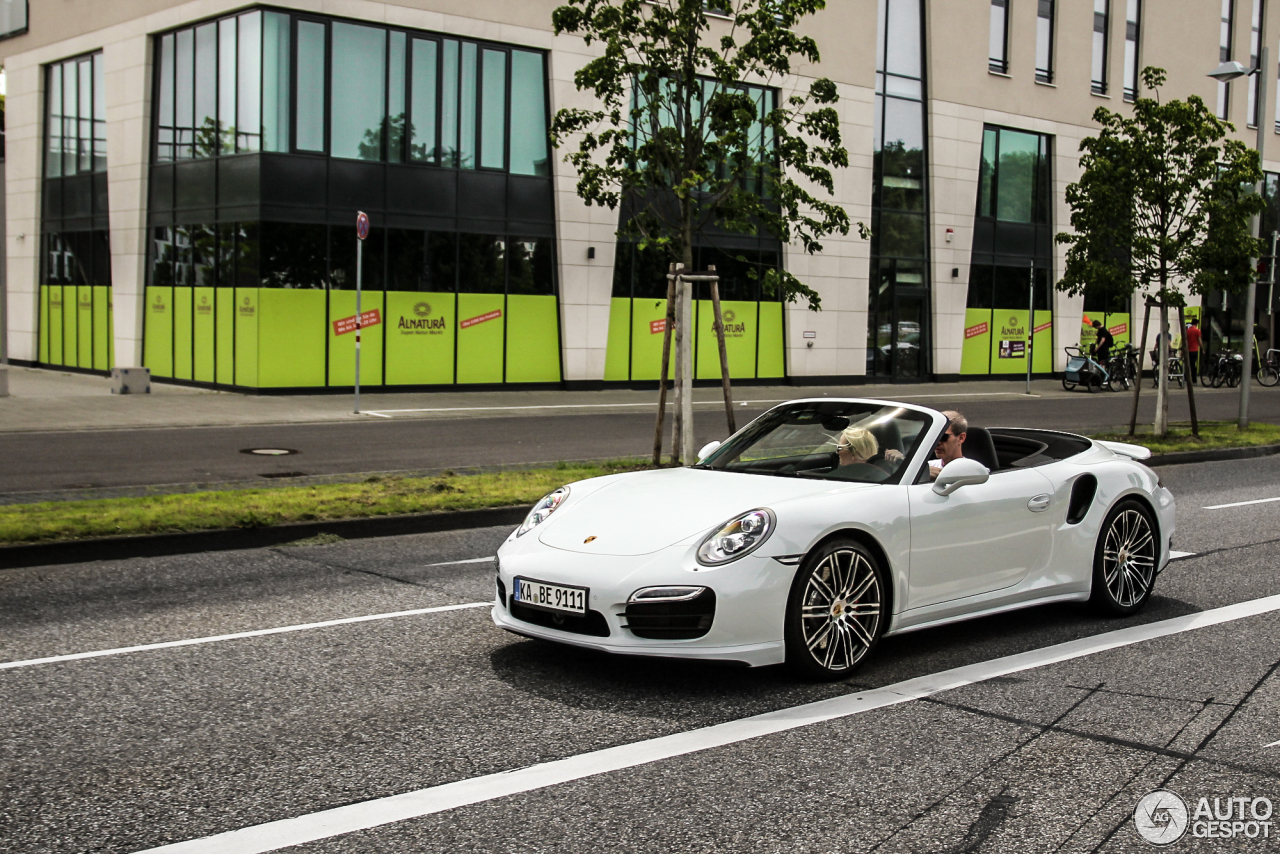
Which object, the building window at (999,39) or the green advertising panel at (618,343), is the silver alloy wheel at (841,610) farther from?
the building window at (999,39)

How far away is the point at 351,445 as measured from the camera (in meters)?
16.2

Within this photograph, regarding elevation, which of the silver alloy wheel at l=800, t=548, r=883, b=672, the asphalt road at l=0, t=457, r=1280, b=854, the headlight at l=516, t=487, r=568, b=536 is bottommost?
the asphalt road at l=0, t=457, r=1280, b=854

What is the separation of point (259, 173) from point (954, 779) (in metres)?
22.1

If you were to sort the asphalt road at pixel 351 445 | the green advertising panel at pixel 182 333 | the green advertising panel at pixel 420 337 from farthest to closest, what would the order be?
the green advertising panel at pixel 182 333 < the green advertising panel at pixel 420 337 < the asphalt road at pixel 351 445

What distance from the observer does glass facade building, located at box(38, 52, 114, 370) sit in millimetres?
28906

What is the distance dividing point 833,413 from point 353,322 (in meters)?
19.6

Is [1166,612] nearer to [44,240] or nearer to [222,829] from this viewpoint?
[222,829]

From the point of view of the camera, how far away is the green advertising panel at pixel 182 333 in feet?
84.7

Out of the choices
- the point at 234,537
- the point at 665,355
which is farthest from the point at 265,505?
the point at 665,355

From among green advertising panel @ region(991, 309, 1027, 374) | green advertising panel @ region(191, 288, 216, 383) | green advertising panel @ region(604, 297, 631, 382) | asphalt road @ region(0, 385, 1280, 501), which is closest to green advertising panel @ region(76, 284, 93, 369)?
green advertising panel @ region(191, 288, 216, 383)

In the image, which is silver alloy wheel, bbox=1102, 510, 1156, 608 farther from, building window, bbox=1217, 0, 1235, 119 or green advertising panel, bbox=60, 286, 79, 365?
building window, bbox=1217, 0, 1235, 119

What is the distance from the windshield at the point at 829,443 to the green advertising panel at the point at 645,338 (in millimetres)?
21826

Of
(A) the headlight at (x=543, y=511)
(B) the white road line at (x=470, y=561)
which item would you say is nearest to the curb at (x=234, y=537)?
(B) the white road line at (x=470, y=561)

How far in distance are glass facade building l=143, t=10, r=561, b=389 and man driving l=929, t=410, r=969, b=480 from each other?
1965 cm
